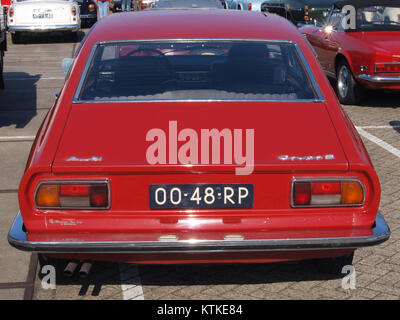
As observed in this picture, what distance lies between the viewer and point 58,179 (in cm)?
344

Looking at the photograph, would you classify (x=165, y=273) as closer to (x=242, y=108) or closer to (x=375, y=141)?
(x=242, y=108)

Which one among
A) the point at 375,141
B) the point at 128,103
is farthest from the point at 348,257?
the point at 375,141

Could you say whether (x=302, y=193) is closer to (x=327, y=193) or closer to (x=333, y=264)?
(x=327, y=193)

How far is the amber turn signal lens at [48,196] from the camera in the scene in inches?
136

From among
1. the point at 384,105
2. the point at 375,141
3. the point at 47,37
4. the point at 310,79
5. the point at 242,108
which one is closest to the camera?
the point at 242,108

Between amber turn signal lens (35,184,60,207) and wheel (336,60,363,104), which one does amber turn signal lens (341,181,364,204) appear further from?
wheel (336,60,363,104)

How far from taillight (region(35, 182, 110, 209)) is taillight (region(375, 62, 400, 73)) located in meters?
6.49

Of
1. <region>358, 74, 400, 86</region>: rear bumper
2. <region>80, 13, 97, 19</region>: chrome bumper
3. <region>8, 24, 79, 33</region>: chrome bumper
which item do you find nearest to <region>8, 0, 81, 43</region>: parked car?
<region>8, 24, 79, 33</region>: chrome bumper

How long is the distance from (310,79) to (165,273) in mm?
1501

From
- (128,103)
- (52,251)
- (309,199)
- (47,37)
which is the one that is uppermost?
(128,103)

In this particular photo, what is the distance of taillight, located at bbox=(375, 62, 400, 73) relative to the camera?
9.06 m

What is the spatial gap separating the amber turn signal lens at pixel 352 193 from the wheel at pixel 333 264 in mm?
608

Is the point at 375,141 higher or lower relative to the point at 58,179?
lower

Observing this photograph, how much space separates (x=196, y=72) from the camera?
4438mm
